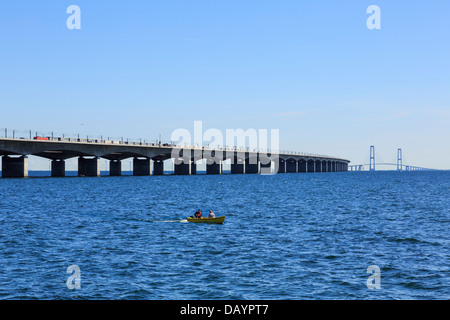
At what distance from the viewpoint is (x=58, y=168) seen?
485 ft

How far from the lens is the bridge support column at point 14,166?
377ft

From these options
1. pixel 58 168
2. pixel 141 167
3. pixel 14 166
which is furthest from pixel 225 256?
pixel 141 167

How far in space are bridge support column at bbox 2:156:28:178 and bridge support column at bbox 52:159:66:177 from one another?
2656 cm

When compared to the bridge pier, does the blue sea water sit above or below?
below

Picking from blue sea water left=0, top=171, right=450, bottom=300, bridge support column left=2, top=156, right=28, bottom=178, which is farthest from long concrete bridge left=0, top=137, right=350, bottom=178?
blue sea water left=0, top=171, right=450, bottom=300

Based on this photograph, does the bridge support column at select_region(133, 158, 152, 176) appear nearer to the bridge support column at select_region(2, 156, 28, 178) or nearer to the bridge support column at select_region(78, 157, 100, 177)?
the bridge support column at select_region(78, 157, 100, 177)

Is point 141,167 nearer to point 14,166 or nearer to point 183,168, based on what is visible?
point 183,168

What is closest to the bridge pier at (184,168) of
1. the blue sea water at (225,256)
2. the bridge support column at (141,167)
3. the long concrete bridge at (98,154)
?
the long concrete bridge at (98,154)

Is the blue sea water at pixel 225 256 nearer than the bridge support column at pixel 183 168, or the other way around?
the blue sea water at pixel 225 256

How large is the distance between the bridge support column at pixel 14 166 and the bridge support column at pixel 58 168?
26.6 meters

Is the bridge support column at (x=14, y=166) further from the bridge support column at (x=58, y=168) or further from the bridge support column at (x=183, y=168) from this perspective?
the bridge support column at (x=183, y=168)

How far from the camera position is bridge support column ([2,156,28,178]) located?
377ft
